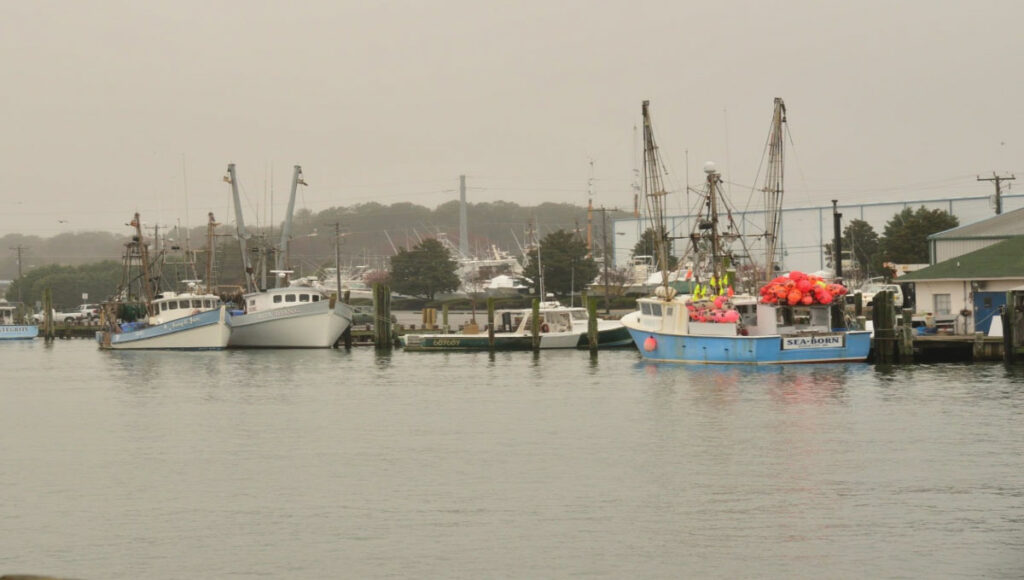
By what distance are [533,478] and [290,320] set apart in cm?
5148

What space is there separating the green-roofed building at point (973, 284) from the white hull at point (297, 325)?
107 feet

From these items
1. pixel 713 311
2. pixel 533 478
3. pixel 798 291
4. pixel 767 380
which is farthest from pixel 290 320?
pixel 533 478

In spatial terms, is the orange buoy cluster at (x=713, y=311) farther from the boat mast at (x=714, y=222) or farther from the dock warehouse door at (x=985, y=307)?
the dock warehouse door at (x=985, y=307)

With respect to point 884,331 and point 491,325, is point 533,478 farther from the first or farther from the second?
point 491,325

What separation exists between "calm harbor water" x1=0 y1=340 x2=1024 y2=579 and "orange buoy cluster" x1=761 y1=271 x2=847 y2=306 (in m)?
2.64

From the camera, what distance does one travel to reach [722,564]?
2030 cm

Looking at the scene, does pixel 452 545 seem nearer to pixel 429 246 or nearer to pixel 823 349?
pixel 823 349

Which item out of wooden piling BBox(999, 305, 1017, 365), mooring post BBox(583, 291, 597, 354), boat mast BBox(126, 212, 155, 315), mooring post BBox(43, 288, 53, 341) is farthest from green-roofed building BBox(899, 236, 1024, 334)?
mooring post BBox(43, 288, 53, 341)

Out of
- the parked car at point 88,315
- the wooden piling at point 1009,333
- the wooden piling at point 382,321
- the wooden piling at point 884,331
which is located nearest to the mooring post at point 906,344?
the wooden piling at point 884,331

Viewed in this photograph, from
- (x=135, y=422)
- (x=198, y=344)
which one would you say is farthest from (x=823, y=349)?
(x=198, y=344)

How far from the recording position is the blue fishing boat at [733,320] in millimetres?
50969

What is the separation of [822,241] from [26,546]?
11420cm

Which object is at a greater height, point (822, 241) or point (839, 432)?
point (822, 241)

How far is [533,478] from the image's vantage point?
2781 centimetres
